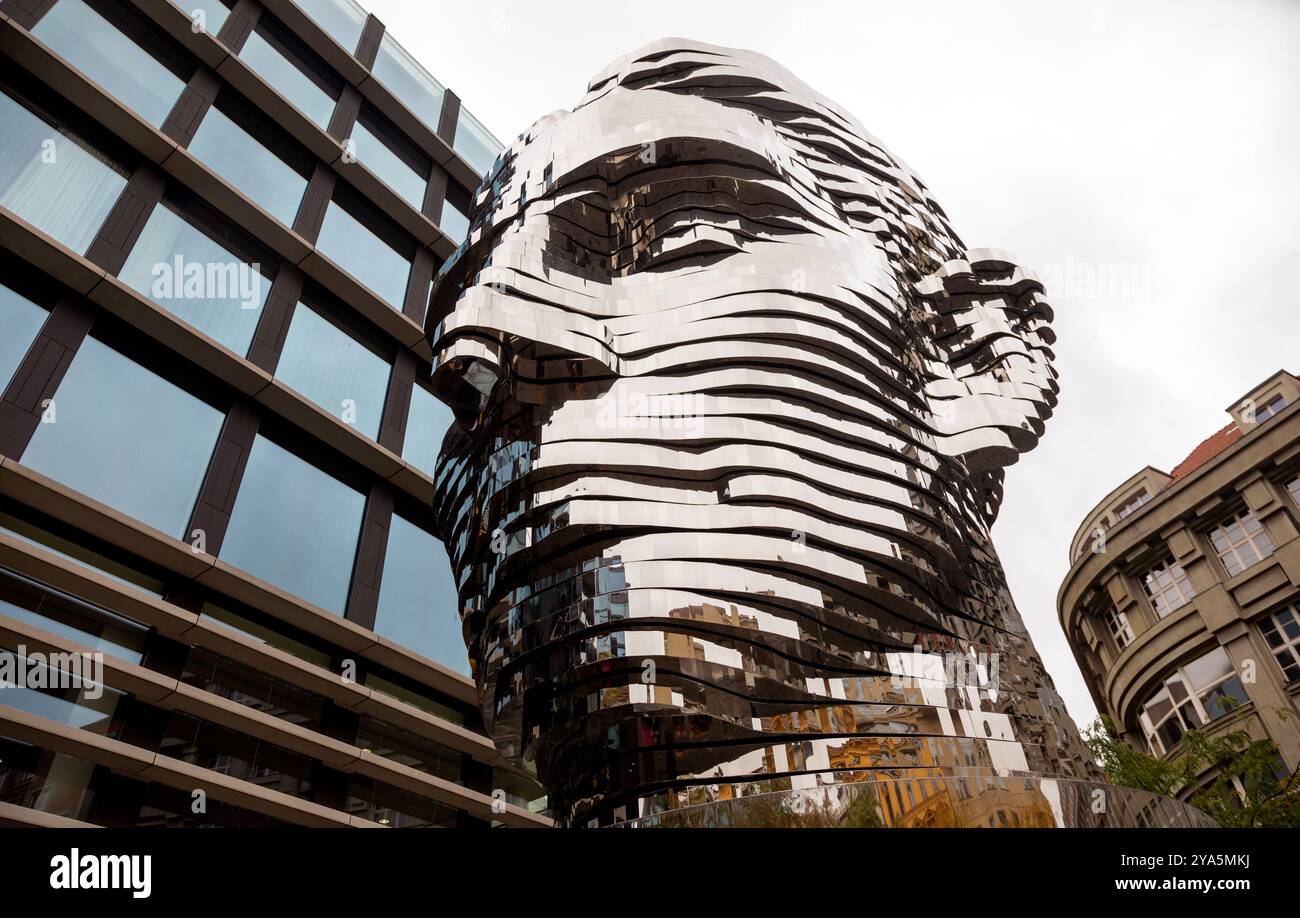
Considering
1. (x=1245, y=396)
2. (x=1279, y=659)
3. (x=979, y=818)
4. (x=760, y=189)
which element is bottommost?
(x=979, y=818)

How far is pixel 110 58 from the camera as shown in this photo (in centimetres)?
1496

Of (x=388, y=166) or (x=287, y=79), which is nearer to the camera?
(x=287, y=79)

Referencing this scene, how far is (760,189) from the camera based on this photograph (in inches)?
157

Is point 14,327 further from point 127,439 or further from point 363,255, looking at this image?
point 363,255

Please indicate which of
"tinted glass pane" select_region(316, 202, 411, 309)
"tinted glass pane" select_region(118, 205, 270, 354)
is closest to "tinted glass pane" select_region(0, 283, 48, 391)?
"tinted glass pane" select_region(118, 205, 270, 354)

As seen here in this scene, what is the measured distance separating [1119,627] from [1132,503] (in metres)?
3.86

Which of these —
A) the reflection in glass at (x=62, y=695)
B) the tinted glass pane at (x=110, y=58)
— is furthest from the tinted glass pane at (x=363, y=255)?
the reflection in glass at (x=62, y=695)

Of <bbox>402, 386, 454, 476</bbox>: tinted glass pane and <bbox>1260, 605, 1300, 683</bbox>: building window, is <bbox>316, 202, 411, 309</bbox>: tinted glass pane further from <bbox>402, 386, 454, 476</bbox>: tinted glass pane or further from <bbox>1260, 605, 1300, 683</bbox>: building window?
<bbox>1260, 605, 1300, 683</bbox>: building window

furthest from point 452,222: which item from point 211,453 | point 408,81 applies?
point 211,453

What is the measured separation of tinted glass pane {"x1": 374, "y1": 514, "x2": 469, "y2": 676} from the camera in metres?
14.6

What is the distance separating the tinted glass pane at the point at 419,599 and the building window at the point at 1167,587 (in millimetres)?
17552
